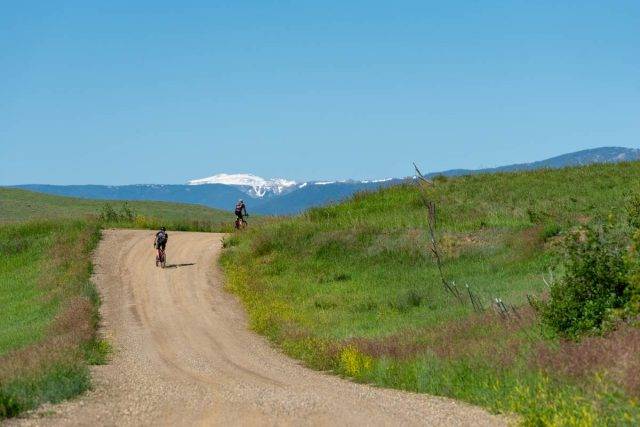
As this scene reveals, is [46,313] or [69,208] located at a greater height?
[69,208]

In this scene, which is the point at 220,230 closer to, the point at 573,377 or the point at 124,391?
the point at 124,391

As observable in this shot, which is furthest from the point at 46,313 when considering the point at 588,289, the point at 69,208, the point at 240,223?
the point at 69,208

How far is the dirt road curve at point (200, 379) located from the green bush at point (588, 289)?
326cm

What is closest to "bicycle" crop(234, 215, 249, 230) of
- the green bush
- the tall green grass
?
the tall green grass

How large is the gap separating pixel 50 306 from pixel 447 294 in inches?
582

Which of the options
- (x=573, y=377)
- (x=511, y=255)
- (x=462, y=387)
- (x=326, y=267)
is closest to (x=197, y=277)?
(x=326, y=267)

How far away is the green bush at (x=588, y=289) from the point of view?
1677 centimetres

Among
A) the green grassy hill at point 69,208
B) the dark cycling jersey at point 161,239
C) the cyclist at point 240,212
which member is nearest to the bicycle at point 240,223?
the cyclist at point 240,212

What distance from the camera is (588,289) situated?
57.4 feet

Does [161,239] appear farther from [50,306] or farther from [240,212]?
[240,212]

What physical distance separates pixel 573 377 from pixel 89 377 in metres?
9.52

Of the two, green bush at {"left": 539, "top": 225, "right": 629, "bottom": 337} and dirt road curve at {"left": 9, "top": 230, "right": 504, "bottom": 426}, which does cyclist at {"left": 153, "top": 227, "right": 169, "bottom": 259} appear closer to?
dirt road curve at {"left": 9, "top": 230, "right": 504, "bottom": 426}

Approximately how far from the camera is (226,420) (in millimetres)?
14023

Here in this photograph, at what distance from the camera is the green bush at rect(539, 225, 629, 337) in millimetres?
16766
